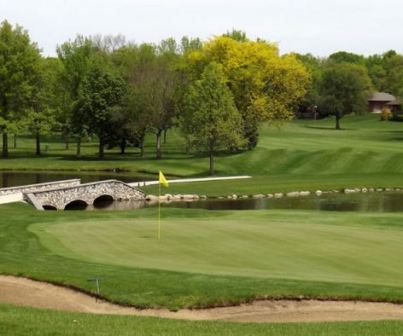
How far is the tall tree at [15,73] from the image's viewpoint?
3386 inches

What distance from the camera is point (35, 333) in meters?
12.4

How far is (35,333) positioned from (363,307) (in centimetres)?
806

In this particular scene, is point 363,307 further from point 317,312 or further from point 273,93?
point 273,93

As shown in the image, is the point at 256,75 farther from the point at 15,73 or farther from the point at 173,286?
the point at 173,286

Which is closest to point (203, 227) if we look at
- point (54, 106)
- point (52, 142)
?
point (54, 106)

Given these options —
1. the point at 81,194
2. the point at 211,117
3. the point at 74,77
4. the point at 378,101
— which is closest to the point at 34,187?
the point at 81,194

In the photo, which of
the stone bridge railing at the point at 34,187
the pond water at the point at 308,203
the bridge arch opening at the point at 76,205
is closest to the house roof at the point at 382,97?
the pond water at the point at 308,203

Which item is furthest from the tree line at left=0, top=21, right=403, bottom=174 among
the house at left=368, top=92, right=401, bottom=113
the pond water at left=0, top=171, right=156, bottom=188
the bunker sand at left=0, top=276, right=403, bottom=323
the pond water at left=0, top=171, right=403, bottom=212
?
the house at left=368, top=92, right=401, bottom=113

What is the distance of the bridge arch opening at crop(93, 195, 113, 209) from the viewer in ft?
178

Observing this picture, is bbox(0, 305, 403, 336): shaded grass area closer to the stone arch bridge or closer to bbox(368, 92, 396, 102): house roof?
the stone arch bridge

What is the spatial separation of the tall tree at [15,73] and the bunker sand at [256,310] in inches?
2783

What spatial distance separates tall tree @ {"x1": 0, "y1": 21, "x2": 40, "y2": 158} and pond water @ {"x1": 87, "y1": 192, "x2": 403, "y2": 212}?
36.5 m

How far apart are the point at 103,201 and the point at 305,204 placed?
1639cm

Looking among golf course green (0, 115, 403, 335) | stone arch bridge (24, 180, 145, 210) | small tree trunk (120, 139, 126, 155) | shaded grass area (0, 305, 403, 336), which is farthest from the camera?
small tree trunk (120, 139, 126, 155)
